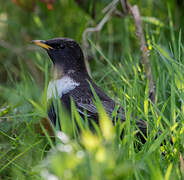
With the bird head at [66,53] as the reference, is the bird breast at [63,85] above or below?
below

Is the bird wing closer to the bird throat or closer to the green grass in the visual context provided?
the green grass

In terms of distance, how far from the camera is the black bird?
304cm

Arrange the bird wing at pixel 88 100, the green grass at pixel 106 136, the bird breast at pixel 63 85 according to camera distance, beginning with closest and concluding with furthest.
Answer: the green grass at pixel 106 136, the bird wing at pixel 88 100, the bird breast at pixel 63 85

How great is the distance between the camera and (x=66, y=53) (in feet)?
11.3

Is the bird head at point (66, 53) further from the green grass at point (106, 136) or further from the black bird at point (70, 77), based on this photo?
the green grass at point (106, 136)

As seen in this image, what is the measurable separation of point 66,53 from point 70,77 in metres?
0.26

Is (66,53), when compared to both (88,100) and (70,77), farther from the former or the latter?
(88,100)

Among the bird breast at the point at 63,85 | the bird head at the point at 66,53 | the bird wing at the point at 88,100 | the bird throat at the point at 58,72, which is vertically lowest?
the bird wing at the point at 88,100

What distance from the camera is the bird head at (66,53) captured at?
3432 millimetres

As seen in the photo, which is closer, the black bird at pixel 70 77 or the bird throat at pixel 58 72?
the black bird at pixel 70 77

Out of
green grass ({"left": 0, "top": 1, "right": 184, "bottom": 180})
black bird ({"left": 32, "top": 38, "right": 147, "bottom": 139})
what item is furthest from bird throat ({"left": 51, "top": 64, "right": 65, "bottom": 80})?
green grass ({"left": 0, "top": 1, "right": 184, "bottom": 180})

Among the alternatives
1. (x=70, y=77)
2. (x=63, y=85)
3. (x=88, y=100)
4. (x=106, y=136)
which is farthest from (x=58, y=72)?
(x=106, y=136)

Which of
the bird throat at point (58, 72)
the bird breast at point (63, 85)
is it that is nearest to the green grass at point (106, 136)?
the bird breast at point (63, 85)

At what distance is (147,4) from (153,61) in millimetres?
1186
